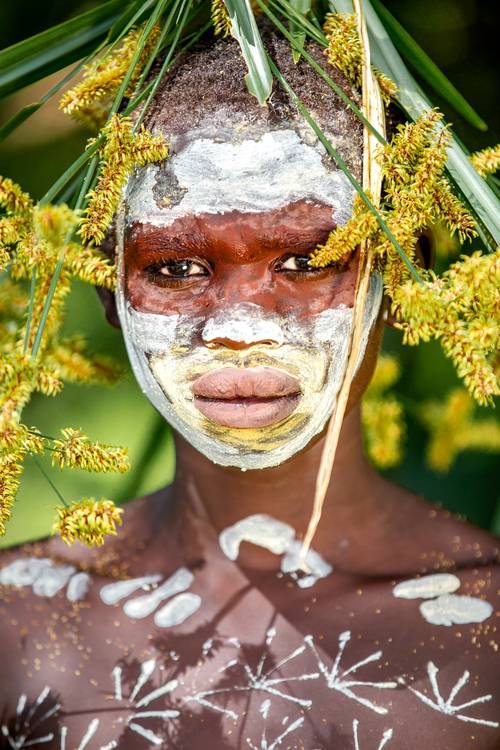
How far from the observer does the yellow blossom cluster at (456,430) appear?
253cm

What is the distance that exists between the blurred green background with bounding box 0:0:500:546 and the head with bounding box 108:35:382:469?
1.07 metres

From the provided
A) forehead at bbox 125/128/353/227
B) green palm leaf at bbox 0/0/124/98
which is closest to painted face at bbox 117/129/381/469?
forehead at bbox 125/128/353/227

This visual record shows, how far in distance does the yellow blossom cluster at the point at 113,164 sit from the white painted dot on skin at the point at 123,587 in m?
0.74

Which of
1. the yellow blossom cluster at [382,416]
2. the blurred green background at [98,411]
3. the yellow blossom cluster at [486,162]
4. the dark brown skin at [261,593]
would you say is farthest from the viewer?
the blurred green background at [98,411]

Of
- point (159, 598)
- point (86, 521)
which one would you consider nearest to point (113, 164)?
point (86, 521)

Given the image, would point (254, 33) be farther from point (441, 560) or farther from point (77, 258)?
point (441, 560)

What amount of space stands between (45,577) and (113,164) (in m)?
0.87

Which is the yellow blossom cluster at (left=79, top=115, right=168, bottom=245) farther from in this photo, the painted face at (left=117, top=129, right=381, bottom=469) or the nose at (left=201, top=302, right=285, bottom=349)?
the nose at (left=201, top=302, right=285, bottom=349)

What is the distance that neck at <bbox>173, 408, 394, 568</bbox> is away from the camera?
1778 millimetres

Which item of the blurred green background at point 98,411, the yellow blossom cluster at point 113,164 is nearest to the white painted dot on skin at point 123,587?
the yellow blossom cluster at point 113,164

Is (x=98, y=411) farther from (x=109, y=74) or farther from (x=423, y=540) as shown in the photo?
(x=109, y=74)

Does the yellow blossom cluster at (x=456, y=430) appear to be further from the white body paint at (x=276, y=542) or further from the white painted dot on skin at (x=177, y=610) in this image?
the white painted dot on skin at (x=177, y=610)

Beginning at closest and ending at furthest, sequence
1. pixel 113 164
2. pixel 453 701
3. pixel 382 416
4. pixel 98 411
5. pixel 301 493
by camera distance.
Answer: pixel 113 164 → pixel 453 701 → pixel 301 493 → pixel 382 416 → pixel 98 411

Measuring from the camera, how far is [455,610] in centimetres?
168
